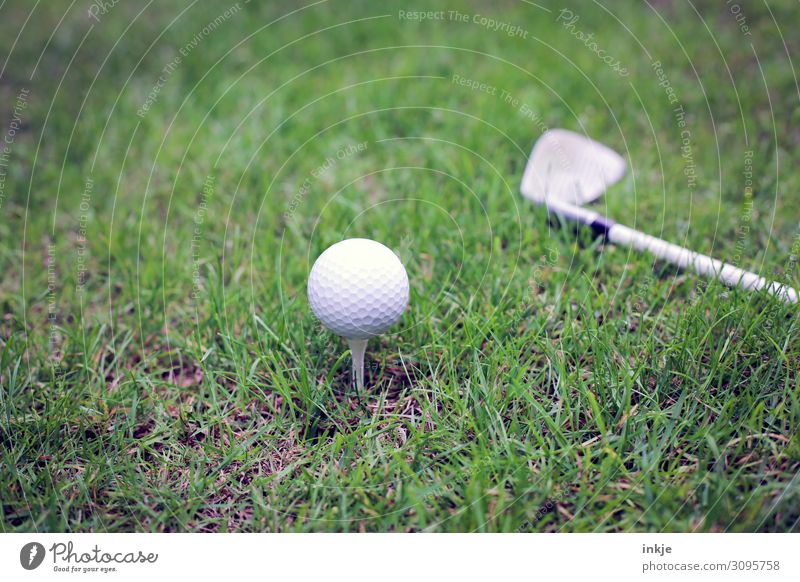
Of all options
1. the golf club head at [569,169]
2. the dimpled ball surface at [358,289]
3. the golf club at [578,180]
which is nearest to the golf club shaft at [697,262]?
the golf club at [578,180]

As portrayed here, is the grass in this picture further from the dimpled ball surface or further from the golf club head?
the dimpled ball surface

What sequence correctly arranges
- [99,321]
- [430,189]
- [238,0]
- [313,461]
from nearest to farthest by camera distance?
[313,461], [99,321], [430,189], [238,0]

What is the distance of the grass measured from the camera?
1910mm

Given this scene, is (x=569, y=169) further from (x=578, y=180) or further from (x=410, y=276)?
(x=410, y=276)

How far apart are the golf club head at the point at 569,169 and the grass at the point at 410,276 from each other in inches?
4.3

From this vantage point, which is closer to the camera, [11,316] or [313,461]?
[313,461]

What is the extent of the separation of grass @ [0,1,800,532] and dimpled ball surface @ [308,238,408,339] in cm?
30

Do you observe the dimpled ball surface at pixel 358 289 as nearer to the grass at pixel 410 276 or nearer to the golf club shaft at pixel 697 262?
the grass at pixel 410 276

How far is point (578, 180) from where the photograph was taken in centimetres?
308

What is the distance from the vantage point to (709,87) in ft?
12.2
